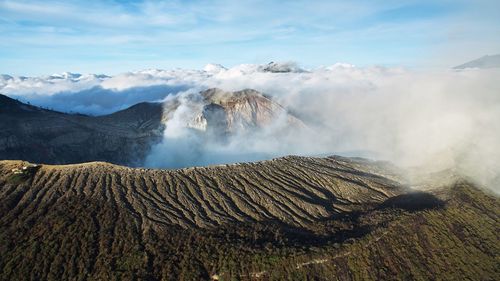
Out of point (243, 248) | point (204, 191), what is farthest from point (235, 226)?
point (204, 191)

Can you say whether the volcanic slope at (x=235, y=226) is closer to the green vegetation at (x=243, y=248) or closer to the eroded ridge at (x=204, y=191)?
the green vegetation at (x=243, y=248)

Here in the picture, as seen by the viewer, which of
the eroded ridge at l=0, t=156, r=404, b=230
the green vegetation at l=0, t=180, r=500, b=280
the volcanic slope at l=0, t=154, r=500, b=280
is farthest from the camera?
the eroded ridge at l=0, t=156, r=404, b=230

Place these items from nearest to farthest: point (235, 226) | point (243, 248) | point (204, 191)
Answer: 1. point (243, 248)
2. point (235, 226)
3. point (204, 191)

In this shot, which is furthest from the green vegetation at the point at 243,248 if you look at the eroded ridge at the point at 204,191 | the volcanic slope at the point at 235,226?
the eroded ridge at the point at 204,191

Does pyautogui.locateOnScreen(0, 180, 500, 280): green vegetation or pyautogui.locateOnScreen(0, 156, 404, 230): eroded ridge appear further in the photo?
pyautogui.locateOnScreen(0, 156, 404, 230): eroded ridge

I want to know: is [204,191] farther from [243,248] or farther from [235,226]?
[243,248]

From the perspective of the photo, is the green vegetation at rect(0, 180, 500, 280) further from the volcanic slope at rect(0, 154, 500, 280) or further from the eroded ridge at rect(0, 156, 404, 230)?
the eroded ridge at rect(0, 156, 404, 230)

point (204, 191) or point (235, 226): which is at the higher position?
point (204, 191)

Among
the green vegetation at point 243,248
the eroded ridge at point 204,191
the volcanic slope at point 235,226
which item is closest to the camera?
the green vegetation at point 243,248

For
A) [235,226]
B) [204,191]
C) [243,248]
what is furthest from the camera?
[204,191]

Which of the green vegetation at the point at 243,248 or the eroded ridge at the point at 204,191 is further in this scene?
the eroded ridge at the point at 204,191

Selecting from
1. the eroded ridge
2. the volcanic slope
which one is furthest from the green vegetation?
the eroded ridge

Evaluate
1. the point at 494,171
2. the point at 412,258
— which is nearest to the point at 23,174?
the point at 412,258
